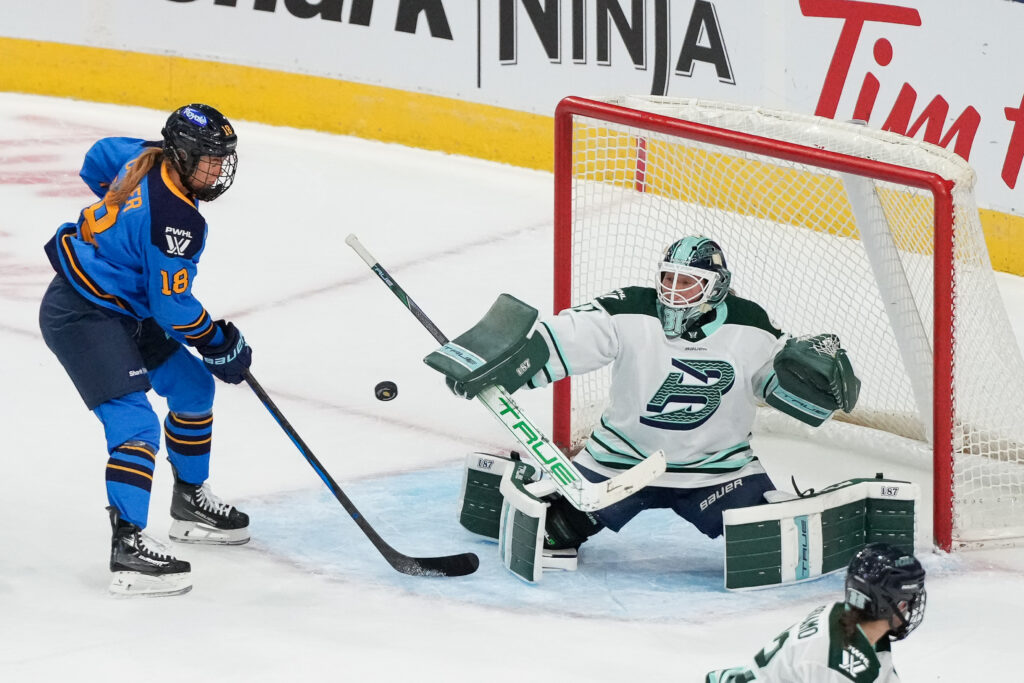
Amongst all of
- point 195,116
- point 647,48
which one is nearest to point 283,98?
point 647,48

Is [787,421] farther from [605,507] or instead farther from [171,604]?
[171,604]

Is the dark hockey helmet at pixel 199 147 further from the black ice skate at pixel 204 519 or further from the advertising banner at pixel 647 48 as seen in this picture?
the advertising banner at pixel 647 48

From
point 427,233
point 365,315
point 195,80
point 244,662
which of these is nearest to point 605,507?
point 244,662

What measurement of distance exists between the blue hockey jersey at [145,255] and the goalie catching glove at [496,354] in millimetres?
518

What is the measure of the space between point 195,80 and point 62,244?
4303 millimetres

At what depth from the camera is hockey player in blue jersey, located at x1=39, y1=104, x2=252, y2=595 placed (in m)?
3.79

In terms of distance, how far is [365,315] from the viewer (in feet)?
19.7

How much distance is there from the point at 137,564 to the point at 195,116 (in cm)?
96

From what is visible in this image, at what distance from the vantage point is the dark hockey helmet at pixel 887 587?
105 inches

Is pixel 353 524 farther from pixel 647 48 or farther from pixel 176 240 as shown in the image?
pixel 647 48

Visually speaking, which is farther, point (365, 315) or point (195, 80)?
point (195, 80)

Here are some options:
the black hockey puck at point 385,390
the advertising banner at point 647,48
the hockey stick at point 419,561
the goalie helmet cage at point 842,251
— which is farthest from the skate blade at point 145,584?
the advertising banner at point 647,48

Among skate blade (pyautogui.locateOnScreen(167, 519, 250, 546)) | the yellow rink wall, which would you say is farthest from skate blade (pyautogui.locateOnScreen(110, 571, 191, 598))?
the yellow rink wall

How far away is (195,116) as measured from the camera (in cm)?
380
